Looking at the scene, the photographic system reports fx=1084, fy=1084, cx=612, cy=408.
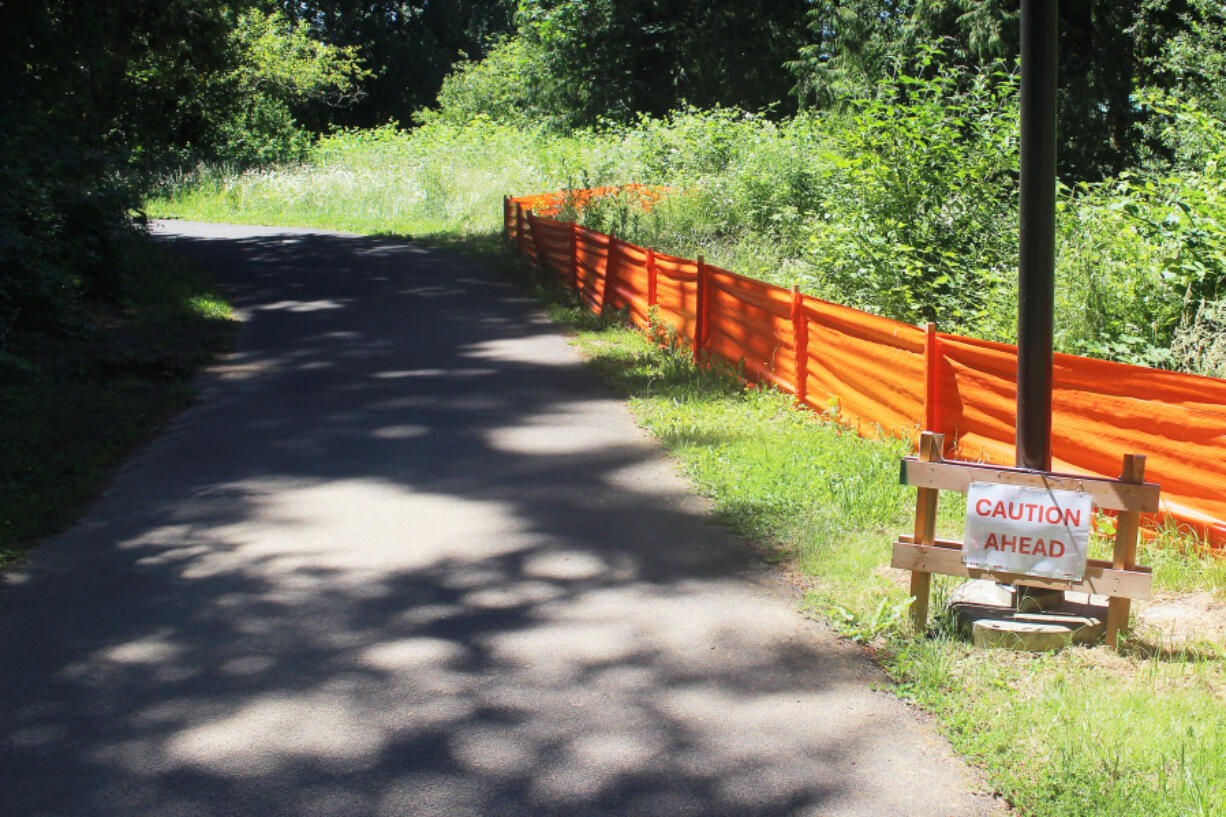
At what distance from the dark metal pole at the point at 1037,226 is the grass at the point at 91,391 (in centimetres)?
589

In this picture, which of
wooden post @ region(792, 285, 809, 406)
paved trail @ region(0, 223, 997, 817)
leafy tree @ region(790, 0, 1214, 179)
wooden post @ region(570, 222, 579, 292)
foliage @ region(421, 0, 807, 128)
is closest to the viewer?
paved trail @ region(0, 223, 997, 817)

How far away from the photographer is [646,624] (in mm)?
5566

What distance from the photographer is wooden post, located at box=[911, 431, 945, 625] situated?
17.1ft

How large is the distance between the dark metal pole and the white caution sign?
325 millimetres

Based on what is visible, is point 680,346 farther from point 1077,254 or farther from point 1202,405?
point 1202,405

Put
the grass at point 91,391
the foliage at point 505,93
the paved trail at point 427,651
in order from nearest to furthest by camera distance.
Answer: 1. the paved trail at point 427,651
2. the grass at point 91,391
3. the foliage at point 505,93

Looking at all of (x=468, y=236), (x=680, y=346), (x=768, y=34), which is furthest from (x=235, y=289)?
(x=768, y=34)

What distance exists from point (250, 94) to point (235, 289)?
2628 cm

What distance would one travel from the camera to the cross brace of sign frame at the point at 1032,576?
189 inches

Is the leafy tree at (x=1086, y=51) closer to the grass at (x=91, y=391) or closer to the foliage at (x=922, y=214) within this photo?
the foliage at (x=922, y=214)

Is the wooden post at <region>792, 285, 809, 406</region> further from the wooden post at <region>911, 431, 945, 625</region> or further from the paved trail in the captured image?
the wooden post at <region>911, 431, 945, 625</region>

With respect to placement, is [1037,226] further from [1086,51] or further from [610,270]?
[1086,51]

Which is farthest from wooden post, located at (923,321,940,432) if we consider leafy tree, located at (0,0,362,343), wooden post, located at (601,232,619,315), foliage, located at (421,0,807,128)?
foliage, located at (421,0,807,128)

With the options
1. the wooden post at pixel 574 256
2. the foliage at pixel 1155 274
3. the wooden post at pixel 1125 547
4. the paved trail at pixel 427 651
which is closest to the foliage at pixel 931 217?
the foliage at pixel 1155 274
